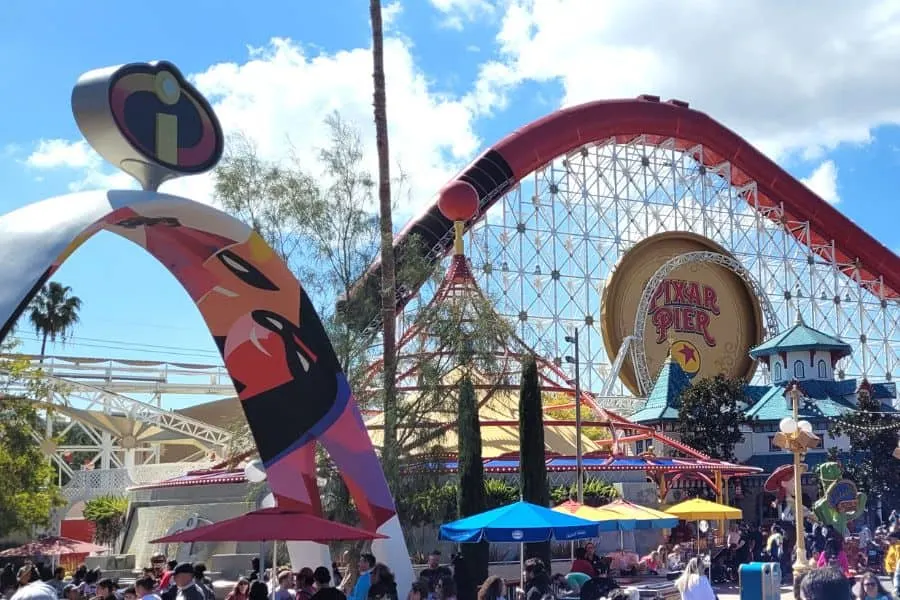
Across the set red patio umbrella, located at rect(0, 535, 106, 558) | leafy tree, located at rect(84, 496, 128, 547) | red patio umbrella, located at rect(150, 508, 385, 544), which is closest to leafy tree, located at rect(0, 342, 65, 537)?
red patio umbrella, located at rect(0, 535, 106, 558)

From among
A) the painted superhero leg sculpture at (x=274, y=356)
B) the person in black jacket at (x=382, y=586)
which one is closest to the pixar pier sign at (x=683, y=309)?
the painted superhero leg sculpture at (x=274, y=356)

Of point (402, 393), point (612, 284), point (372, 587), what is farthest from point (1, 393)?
point (612, 284)

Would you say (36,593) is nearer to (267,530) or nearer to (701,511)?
(267,530)

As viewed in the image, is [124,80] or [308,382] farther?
[308,382]

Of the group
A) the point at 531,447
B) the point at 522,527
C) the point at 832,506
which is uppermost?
the point at 531,447

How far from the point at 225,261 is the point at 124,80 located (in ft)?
8.68

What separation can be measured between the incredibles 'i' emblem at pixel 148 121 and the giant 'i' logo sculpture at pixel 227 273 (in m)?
0.01

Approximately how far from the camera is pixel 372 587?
10.8 m

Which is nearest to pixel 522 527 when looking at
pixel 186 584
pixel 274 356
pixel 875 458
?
pixel 274 356

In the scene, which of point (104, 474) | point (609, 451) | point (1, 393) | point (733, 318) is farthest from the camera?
point (733, 318)

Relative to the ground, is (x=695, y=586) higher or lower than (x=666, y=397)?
lower

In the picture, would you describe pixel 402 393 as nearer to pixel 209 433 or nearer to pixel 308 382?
pixel 308 382

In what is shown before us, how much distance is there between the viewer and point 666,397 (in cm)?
3872

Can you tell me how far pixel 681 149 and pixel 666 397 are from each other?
12663 millimetres
